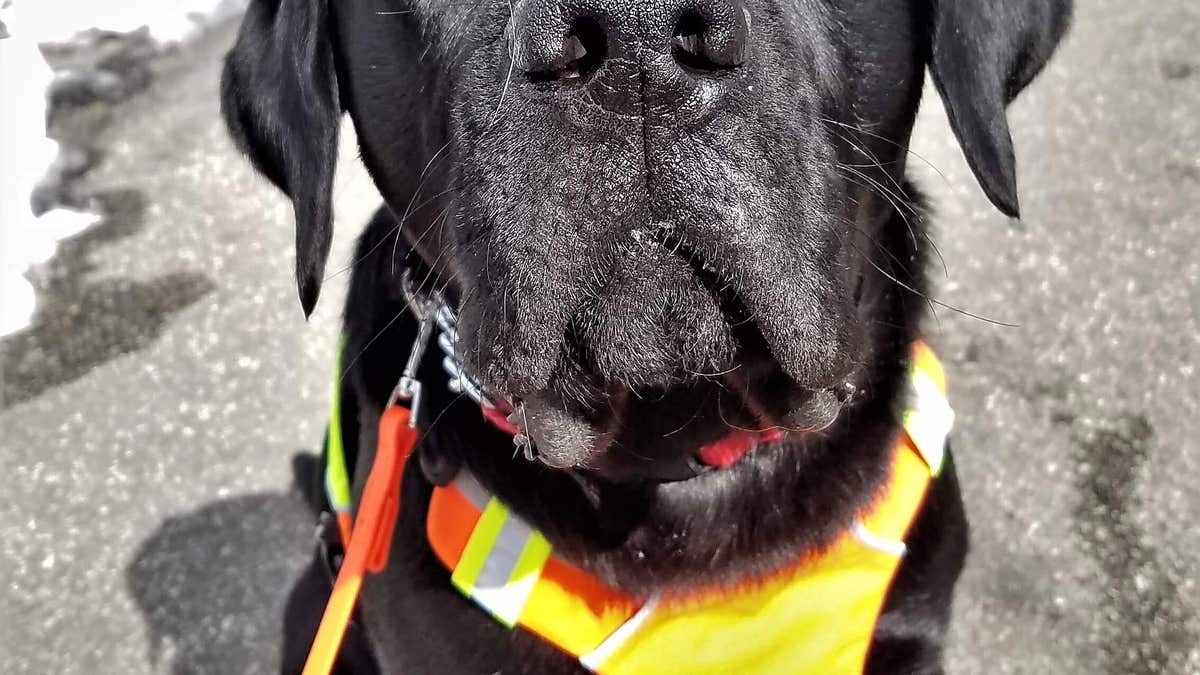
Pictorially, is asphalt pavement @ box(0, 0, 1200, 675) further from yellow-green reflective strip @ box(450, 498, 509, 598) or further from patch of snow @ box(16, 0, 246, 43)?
yellow-green reflective strip @ box(450, 498, 509, 598)

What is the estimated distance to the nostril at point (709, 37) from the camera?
0.75 metres

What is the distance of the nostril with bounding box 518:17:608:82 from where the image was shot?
29.4 inches

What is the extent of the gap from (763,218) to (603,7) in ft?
0.78

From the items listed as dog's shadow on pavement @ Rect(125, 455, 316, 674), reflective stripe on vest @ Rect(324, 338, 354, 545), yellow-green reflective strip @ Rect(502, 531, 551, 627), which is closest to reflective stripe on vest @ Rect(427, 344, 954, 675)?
yellow-green reflective strip @ Rect(502, 531, 551, 627)

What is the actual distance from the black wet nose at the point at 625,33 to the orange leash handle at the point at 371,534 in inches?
25.2

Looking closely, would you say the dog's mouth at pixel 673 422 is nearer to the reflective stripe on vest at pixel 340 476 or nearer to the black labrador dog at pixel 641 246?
the black labrador dog at pixel 641 246

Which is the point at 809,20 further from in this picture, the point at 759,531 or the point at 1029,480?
the point at 1029,480

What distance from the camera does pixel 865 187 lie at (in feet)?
3.43

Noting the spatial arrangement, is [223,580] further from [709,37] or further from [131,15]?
[131,15]

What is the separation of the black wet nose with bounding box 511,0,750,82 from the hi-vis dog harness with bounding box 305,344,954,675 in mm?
664

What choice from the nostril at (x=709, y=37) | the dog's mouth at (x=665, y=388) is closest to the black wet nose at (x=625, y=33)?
the nostril at (x=709, y=37)

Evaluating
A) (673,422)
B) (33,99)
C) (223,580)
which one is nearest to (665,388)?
(673,422)

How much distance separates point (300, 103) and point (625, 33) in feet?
2.21

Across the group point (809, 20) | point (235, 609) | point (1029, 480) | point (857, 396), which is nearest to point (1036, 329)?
point (1029, 480)
